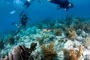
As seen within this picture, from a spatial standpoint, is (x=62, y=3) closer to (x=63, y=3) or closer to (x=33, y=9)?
(x=63, y=3)

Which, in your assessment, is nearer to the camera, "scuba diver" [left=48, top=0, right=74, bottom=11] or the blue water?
"scuba diver" [left=48, top=0, right=74, bottom=11]

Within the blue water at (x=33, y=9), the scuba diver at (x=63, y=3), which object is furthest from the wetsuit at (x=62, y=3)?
the blue water at (x=33, y=9)

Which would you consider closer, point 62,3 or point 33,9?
point 62,3

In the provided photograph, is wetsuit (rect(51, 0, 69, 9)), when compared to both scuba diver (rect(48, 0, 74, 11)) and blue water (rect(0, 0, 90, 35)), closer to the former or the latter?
scuba diver (rect(48, 0, 74, 11))

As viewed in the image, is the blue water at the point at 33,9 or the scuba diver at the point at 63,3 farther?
the blue water at the point at 33,9

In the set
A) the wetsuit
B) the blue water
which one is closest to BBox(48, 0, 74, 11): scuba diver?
the wetsuit

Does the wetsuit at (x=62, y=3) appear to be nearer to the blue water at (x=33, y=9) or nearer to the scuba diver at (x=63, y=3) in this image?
the scuba diver at (x=63, y=3)

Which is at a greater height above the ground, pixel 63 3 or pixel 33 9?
pixel 63 3

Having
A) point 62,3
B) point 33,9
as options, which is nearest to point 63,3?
point 62,3

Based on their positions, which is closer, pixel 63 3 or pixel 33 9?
pixel 63 3

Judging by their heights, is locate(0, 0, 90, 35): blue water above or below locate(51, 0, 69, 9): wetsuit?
below

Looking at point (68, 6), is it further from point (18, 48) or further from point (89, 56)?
point (18, 48)

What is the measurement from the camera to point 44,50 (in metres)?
4.20

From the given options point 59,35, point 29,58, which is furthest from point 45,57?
point 59,35
